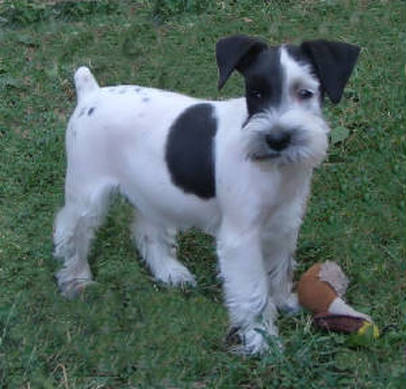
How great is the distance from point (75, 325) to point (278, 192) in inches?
48.1

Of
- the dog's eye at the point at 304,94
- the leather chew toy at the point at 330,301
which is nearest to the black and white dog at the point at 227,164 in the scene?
the dog's eye at the point at 304,94

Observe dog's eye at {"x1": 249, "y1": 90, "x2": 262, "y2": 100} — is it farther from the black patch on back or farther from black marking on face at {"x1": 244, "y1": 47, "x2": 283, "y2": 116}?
the black patch on back

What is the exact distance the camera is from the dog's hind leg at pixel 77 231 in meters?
4.65

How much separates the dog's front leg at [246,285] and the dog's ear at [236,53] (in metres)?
0.72

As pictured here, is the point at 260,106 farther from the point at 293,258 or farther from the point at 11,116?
the point at 11,116

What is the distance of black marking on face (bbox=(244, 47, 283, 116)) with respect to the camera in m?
3.82

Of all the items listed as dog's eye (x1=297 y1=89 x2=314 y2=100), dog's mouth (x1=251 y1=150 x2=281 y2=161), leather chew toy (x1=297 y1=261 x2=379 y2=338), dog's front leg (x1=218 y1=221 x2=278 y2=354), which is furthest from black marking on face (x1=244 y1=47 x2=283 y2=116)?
leather chew toy (x1=297 y1=261 x2=379 y2=338)

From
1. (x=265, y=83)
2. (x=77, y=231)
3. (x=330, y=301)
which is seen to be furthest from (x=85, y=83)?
(x=330, y=301)

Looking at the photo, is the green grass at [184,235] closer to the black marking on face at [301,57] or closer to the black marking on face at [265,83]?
the black marking on face at [265,83]

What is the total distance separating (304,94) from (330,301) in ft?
3.53

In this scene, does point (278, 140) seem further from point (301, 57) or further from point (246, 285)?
point (246, 285)

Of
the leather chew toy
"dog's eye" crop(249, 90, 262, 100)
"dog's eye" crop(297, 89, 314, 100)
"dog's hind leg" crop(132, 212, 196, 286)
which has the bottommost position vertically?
"dog's hind leg" crop(132, 212, 196, 286)

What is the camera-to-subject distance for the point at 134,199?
468 cm

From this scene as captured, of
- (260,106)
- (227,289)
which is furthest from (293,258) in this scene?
(260,106)
